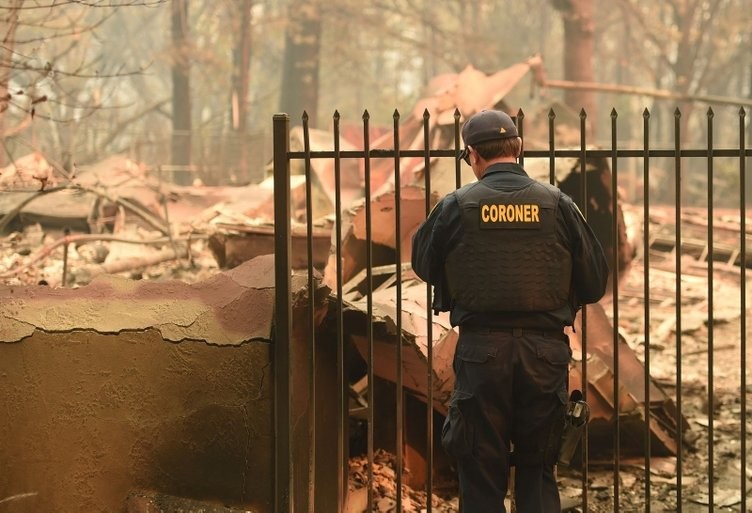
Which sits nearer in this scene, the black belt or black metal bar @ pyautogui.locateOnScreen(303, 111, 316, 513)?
the black belt

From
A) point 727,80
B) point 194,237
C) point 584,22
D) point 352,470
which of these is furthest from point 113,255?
point 727,80

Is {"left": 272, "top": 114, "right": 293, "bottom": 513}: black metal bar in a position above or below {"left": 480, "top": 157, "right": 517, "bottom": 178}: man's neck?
below

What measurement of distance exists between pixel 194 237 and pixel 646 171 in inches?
330

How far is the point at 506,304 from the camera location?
330cm

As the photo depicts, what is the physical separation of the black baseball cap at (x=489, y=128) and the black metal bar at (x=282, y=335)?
0.93 meters

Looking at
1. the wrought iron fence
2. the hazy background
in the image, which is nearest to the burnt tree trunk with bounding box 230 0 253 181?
the hazy background

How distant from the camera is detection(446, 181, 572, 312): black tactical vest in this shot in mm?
3316

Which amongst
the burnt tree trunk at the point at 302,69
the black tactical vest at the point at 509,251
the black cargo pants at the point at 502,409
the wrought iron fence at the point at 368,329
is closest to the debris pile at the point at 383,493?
the wrought iron fence at the point at 368,329

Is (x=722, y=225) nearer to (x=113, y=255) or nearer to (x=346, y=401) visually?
(x=113, y=255)

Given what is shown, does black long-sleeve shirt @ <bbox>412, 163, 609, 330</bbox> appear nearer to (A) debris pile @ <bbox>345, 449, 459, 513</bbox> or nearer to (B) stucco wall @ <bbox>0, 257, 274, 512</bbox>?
(B) stucco wall @ <bbox>0, 257, 274, 512</bbox>

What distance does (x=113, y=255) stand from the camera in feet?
39.4

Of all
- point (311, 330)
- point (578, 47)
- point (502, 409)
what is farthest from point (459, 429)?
point (578, 47)

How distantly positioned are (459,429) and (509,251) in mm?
674

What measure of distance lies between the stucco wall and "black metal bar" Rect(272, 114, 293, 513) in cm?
4
